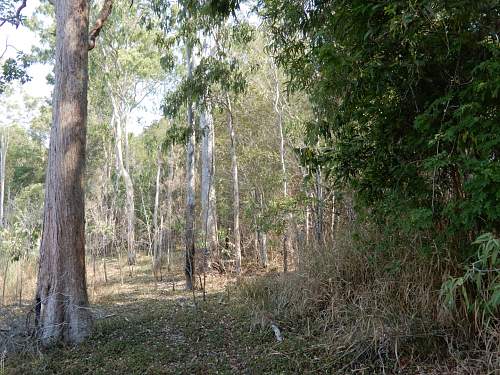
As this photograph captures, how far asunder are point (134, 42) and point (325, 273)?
18576 millimetres

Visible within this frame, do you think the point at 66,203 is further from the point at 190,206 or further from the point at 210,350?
the point at 190,206

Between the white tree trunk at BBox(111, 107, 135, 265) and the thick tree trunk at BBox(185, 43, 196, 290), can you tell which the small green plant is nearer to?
the thick tree trunk at BBox(185, 43, 196, 290)

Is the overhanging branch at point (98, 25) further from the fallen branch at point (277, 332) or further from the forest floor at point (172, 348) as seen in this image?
the fallen branch at point (277, 332)

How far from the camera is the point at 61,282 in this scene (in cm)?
569

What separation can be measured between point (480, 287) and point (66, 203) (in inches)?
195

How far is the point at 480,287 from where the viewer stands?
3055 mm

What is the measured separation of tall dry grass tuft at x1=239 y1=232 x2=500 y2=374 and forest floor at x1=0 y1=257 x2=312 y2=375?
45cm

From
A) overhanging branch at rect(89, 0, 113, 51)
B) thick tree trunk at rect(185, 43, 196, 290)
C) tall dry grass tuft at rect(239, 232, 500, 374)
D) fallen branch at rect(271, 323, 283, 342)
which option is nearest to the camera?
tall dry grass tuft at rect(239, 232, 500, 374)

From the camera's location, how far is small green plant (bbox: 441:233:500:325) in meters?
2.79

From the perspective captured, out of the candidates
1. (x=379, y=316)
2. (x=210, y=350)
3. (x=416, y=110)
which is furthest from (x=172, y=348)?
(x=416, y=110)

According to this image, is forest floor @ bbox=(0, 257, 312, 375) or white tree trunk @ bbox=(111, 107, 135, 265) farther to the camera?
white tree trunk @ bbox=(111, 107, 135, 265)

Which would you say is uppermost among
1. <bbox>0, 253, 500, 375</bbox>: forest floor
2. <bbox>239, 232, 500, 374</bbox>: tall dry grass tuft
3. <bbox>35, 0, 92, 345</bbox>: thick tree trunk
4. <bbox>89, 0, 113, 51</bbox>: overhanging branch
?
<bbox>89, 0, 113, 51</bbox>: overhanging branch

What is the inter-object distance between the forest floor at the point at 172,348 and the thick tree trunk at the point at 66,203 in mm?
378

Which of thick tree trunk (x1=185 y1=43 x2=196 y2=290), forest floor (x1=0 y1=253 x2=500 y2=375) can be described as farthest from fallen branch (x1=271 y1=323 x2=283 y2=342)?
thick tree trunk (x1=185 y1=43 x2=196 y2=290)
